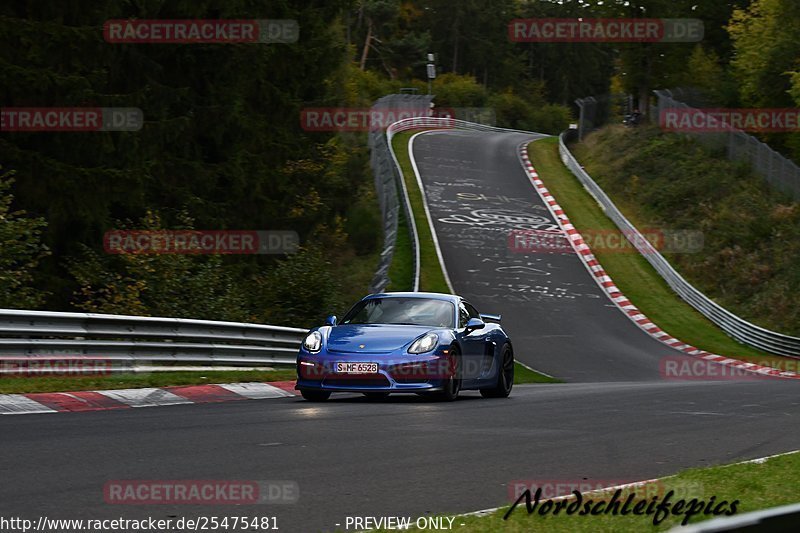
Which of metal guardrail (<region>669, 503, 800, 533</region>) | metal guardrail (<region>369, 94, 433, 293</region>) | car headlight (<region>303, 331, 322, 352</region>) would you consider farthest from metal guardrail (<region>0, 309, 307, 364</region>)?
metal guardrail (<region>369, 94, 433, 293</region>)

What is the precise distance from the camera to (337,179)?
4162cm

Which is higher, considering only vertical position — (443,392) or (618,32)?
(618,32)

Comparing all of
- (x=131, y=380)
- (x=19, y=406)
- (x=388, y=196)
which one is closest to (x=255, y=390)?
(x=131, y=380)

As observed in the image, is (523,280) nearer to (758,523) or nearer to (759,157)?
(759,157)

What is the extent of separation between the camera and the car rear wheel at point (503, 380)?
15656 millimetres

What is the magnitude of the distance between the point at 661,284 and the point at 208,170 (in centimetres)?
1707

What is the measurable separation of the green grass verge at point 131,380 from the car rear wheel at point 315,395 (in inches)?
67.0

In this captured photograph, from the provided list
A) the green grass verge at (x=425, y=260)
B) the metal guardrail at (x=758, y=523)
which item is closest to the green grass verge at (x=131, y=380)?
the green grass verge at (x=425, y=260)

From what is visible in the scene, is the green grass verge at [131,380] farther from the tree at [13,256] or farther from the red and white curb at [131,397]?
the tree at [13,256]

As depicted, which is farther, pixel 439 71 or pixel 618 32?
pixel 439 71

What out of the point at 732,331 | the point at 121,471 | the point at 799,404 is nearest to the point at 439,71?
the point at 732,331

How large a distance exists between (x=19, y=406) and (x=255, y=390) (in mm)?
4167

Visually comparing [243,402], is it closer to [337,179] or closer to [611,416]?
[611,416]

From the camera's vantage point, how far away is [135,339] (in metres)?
15.5
